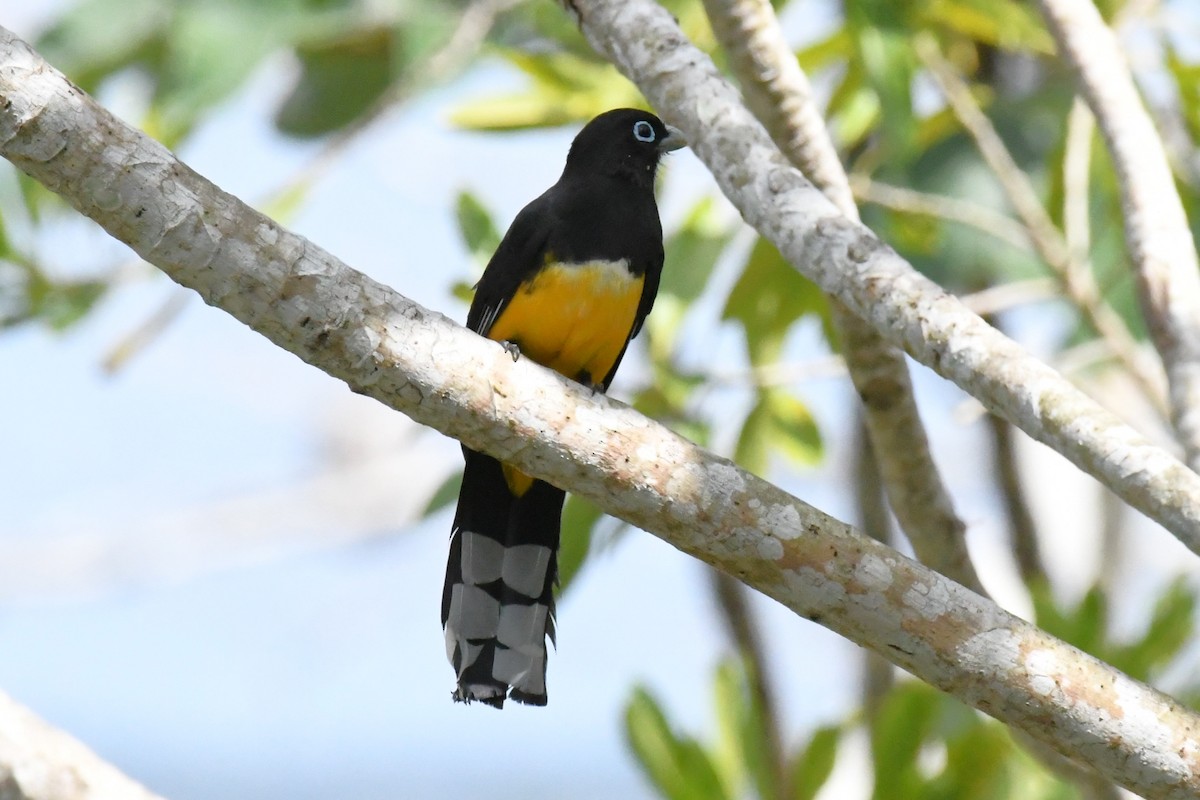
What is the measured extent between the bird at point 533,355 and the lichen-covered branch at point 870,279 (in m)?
0.62

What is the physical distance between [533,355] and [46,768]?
1.62 m

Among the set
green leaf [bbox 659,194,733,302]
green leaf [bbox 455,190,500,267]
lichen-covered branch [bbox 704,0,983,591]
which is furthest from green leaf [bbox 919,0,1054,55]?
green leaf [bbox 455,190,500,267]

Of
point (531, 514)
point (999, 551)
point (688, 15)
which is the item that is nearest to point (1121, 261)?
point (688, 15)

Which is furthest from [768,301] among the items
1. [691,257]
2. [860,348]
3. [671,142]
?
[860,348]

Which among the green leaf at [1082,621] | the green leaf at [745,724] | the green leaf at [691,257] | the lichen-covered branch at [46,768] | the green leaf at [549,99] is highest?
the green leaf at [549,99]

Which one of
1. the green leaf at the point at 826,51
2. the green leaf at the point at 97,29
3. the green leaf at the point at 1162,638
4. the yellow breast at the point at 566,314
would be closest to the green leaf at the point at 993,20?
the green leaf at the point at 826,51

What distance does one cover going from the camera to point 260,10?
185 inches

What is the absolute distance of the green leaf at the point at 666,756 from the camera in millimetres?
4551

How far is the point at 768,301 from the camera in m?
4.77

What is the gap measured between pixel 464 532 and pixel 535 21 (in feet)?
7.05

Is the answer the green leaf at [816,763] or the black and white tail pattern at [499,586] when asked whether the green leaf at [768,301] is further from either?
the green leaf at [816,763]

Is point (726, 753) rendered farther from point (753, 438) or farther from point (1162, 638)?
point (1162, 638)

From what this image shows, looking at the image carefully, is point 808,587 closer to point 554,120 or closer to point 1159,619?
point 1159,619

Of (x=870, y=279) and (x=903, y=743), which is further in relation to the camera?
(x=903, y=743)
